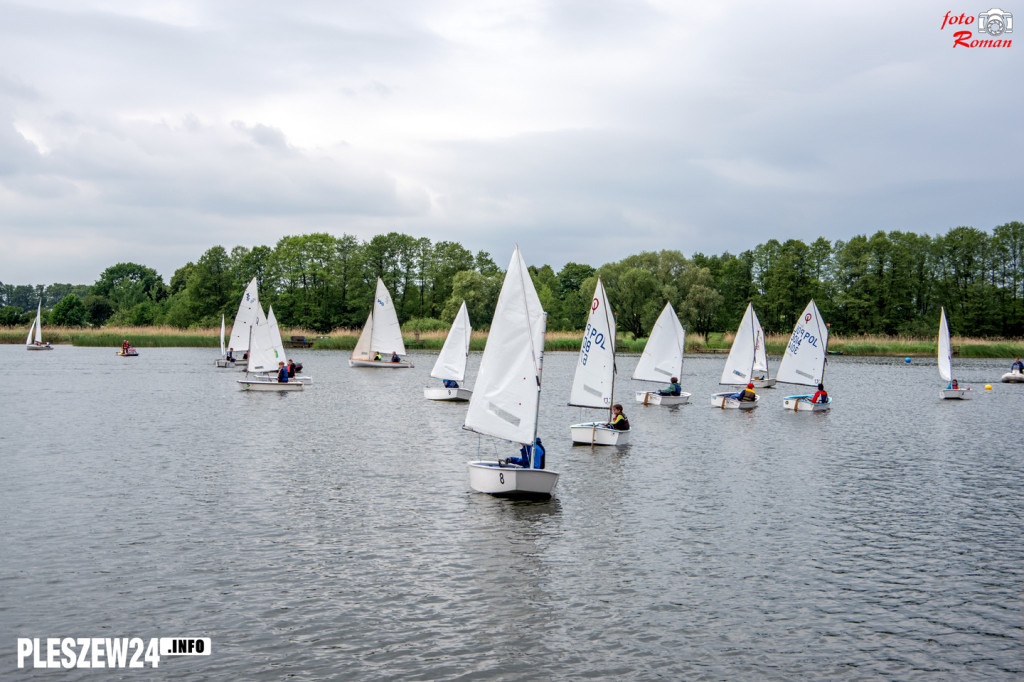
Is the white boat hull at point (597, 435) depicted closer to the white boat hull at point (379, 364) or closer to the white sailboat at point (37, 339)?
the white boat hull at point (379, 364)

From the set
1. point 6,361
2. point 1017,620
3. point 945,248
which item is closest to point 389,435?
point 1017,620

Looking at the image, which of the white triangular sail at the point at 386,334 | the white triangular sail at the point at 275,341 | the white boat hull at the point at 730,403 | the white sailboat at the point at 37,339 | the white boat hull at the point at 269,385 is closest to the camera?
the white boat hull at the point at 730,403

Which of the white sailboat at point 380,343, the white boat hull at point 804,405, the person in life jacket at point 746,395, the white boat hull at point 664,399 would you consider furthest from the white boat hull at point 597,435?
the white sailboat at point 380,343

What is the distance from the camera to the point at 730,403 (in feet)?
163

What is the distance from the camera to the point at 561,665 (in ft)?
39.6

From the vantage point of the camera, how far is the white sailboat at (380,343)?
7756cm

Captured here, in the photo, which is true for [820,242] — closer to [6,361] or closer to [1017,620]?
[6,361]

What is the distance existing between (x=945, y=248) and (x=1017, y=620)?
132667 millimetres

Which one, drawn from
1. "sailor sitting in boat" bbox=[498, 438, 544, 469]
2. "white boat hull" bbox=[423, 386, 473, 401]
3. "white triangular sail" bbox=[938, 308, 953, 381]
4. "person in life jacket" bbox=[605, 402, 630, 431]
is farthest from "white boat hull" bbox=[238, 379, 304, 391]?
"white triangular sail" bbox=[938, 308, 953, 381]

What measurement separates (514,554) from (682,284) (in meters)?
112

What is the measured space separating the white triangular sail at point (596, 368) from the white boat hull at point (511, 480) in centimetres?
1225

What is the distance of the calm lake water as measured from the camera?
12.6m

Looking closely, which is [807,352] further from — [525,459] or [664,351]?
[525,459]

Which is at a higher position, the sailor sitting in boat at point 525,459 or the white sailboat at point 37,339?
the white sailboat at point 37,339
